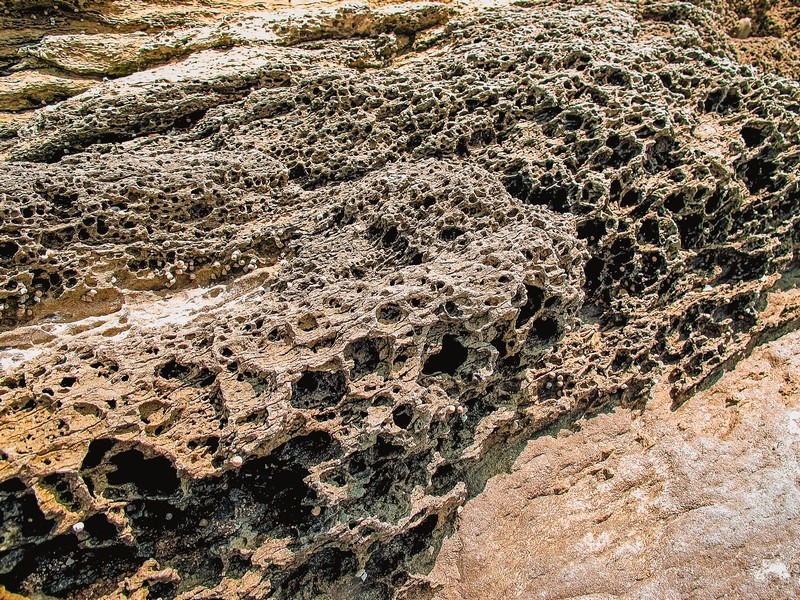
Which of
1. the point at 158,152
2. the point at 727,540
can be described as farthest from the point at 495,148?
the point at 727,540

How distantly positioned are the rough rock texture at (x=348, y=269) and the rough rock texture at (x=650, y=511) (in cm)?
24

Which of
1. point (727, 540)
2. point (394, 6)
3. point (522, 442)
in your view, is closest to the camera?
point (727, 540)

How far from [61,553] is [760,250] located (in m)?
6.78

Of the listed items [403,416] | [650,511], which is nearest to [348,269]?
[403,416]

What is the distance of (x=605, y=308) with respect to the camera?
5.42m

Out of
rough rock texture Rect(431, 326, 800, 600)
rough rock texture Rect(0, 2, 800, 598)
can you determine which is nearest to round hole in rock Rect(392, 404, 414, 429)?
rough rock texture Rect(0, 2, 800, 598)

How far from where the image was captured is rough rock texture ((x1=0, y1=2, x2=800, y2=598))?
3707 millimetres

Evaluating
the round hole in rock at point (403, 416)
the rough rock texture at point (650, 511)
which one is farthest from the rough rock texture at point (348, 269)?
the rough rock texture at point (650, 511)

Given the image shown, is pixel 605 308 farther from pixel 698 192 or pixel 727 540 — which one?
pixel 727 540

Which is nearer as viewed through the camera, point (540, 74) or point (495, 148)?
point (495, 148)

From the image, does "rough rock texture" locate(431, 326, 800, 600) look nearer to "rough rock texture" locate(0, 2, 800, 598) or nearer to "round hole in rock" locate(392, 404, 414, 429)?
"rough rock texture" locate(0, 2, 800, 598)

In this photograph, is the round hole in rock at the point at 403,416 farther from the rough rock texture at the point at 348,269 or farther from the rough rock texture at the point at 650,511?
the rough rock texture at the point at 650,511

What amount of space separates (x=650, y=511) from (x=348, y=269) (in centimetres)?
326

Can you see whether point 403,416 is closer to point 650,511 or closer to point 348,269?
point 348,269
